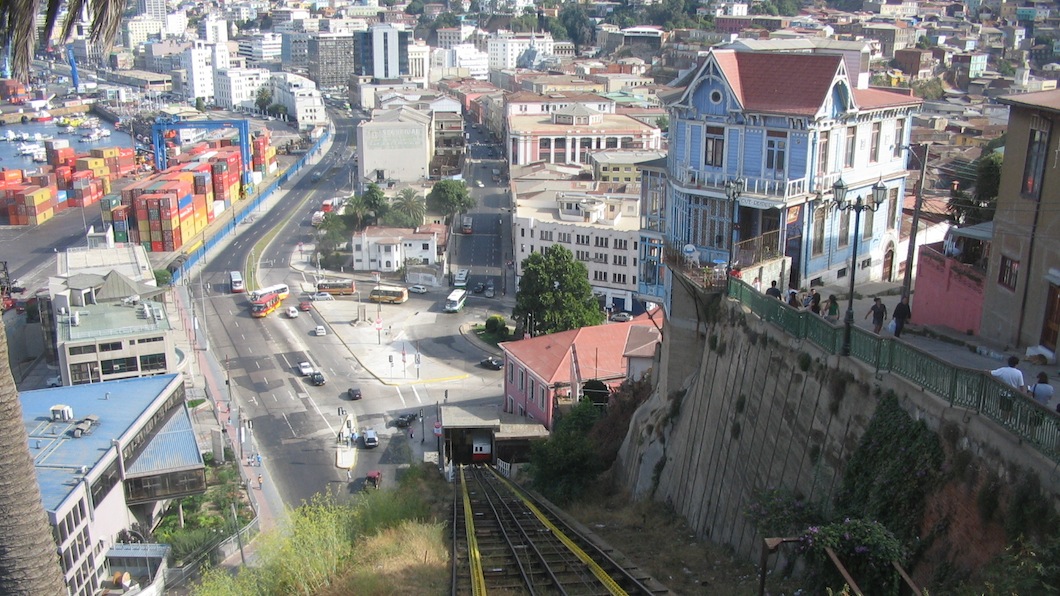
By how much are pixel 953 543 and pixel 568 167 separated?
62.4 meters

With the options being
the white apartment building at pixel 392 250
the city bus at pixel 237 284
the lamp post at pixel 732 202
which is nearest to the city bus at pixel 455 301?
the white apartment building at pixel 392 250

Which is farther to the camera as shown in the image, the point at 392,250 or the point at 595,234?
the point at 392,250

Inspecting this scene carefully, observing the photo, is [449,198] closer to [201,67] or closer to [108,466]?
[108,466]

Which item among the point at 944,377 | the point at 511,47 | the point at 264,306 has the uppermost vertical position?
the point at 511,47

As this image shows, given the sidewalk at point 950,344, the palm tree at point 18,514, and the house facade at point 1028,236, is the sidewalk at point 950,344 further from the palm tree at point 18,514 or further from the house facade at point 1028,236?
the palm tree at point 18,514

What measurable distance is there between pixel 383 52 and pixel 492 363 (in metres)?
104

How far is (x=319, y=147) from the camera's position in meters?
104

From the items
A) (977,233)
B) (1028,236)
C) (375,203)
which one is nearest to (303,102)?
(375,203)

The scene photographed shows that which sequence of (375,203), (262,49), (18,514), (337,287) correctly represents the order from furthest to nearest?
(262,49), (375,203), (337,287), (18,514)

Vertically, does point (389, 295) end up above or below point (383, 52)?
below

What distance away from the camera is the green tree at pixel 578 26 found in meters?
157

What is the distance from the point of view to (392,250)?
56.2 m

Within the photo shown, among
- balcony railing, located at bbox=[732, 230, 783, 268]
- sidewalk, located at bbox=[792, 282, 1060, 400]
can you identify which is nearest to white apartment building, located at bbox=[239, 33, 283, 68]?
balcony railing, located at bbox=[732, 230, 783, 268]

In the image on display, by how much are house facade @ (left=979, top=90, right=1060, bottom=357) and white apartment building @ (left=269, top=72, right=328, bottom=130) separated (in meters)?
113
